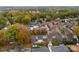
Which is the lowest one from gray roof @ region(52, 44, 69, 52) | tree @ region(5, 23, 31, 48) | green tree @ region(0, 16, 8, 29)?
gray roof @ region(52, 44, 69, 52)

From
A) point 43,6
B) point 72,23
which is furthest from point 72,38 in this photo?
point 43,6

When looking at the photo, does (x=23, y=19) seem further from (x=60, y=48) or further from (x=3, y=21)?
(x=60, y=48)

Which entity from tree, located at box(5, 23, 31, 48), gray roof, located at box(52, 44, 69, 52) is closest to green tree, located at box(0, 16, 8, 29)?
tree, located at box(5, 23, 31, 48)

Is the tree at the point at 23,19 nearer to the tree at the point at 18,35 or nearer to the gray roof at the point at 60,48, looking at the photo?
the tree at the point at 18,35

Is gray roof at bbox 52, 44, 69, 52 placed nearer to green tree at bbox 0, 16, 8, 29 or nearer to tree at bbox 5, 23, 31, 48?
tree at bbox 5, 23, 31, 48

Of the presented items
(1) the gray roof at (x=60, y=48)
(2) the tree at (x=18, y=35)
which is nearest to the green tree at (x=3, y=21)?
(2) the tree at (x=18, y=35)

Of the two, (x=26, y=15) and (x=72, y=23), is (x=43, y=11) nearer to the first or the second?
(x=26, y=15)

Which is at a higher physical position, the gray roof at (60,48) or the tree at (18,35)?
the tree at (18,35)

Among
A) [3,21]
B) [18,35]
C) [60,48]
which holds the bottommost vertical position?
[60,48]

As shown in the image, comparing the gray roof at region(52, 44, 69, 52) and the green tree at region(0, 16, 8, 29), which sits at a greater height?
the green tree at region(0, 16, 8, 29)

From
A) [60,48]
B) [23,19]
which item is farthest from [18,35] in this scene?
[60,48]
